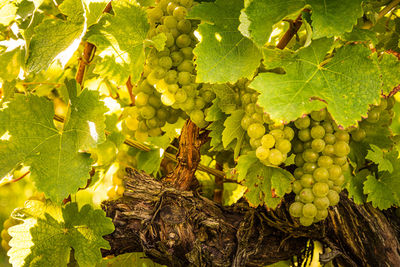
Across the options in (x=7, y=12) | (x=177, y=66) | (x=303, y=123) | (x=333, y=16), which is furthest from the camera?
(x=7, y=12)

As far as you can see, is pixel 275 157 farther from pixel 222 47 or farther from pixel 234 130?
pixel 222 47

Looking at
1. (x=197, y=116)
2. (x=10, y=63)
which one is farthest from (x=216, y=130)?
(x=10, y=63)

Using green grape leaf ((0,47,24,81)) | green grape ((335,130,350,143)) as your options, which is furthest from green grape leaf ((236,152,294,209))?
green grape leaf ((0,47,24,81))

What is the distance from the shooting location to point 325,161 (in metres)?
0.88

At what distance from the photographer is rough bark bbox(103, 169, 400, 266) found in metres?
1.00

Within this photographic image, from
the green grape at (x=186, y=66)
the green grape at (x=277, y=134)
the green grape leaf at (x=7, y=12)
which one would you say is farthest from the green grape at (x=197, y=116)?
the green grape leaf at (x=7, y=12)

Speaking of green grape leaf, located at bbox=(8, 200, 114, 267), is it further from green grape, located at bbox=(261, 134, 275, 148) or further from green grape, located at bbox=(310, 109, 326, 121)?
green grape, located at bbox=(310, 109, 326, 121)

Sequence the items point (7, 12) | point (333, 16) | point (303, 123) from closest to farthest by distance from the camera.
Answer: point (333, 16), point (303, 123), point (7, 12)

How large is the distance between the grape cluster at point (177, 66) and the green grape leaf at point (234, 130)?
75 mm

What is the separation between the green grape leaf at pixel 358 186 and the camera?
107cm

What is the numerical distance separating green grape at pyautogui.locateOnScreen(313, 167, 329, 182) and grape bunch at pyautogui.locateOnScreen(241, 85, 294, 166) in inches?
3.1

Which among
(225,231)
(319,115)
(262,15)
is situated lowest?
(225,231)

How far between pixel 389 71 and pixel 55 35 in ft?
2.55

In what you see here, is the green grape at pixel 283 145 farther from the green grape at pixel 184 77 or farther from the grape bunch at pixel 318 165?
the green grape at pixel 184 77
